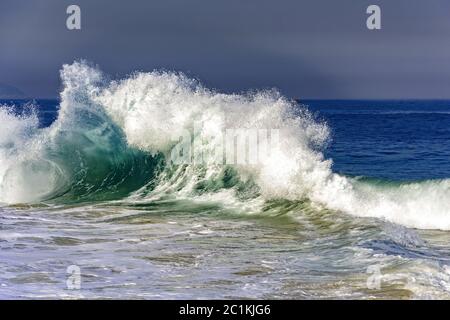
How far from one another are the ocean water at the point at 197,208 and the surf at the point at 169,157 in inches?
1.6

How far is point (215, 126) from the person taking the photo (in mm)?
20781

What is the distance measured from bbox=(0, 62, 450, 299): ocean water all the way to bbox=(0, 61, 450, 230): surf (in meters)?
0.04

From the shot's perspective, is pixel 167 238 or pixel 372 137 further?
pixel 372 137

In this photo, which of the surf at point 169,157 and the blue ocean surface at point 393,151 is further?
the blue ocean surface at point 393,151

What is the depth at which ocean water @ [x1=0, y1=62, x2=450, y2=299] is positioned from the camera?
9594mm

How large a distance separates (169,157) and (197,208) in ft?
15.3

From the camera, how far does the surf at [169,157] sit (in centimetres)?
1631

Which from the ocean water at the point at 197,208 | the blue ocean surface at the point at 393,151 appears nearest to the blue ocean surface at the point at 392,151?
the blue ocean surface at the point at 393,151

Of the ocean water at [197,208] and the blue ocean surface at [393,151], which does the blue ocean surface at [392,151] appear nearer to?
the blue ocean surface at [393,151]

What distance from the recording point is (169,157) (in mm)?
21484

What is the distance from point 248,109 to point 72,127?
5.58 metres

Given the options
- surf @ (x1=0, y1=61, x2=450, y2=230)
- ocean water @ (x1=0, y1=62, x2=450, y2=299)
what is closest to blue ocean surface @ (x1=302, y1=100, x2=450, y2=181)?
ocean water @ (x1=0, y1=62, x2=450, y2=299)
